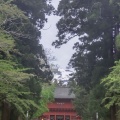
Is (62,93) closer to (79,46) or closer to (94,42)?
(79,46)

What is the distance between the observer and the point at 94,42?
20.2 meters

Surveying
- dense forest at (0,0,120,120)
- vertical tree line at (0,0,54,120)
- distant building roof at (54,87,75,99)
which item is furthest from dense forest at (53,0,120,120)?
distant building roof at (54,87,75,99)

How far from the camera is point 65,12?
21.1m

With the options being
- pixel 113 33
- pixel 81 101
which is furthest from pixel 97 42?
pixel 81 101

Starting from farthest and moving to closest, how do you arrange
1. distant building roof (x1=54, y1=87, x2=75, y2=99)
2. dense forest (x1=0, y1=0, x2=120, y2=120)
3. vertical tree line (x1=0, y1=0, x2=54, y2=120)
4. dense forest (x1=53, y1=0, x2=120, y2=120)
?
distant building roof (x1=54, y1=87, x2=75, y2=99) → dense forest (x1=53, y1=0, x2=120, y2=120) → dense forest (x1=0, y1=0, x2=120, y2=120) → vertical tree line (x1=0, y1=0, x2=54, y2=120)

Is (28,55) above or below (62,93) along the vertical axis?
below

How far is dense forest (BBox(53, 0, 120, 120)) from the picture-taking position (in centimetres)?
1853

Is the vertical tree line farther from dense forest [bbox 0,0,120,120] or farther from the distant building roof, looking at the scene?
the distant building roof

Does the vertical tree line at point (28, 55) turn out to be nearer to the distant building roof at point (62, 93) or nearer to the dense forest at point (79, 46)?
the dense forest at point (79, 46)

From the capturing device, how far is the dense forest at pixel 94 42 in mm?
18531

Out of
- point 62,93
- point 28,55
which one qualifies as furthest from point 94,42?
point 62,93

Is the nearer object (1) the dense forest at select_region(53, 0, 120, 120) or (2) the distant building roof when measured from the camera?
(1) the dense forest at select_region(53, 0, 120, 120)

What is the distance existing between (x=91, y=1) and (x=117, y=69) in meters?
6.82

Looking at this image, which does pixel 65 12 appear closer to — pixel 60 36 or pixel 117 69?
pixel 60 36
